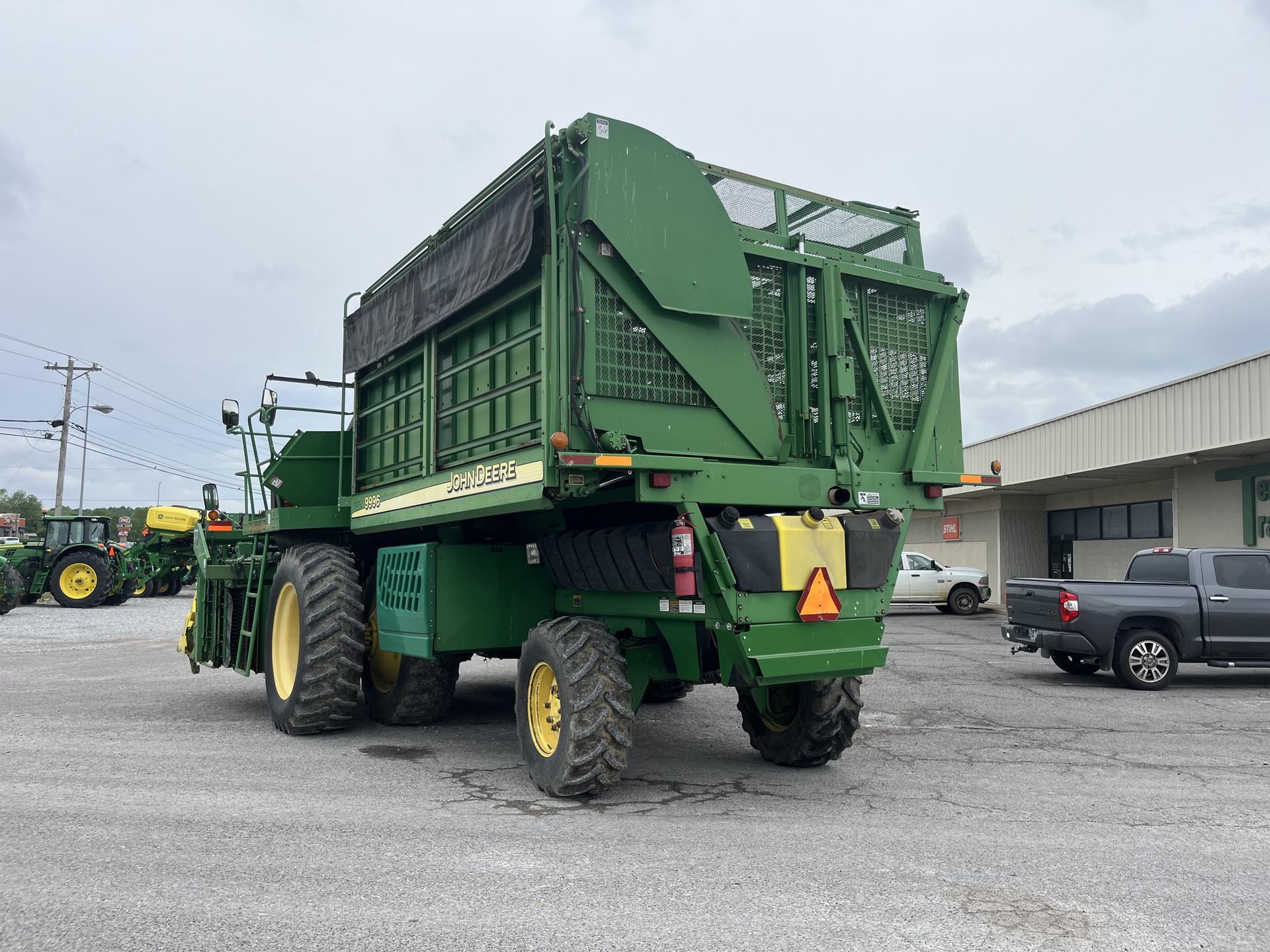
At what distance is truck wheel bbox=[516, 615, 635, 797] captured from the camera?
6004 millimetres

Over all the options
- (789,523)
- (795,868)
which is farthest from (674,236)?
(795,868)

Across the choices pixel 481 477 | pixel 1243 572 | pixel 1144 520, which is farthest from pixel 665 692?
pixel 1144 520

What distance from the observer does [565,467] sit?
5.79 metres

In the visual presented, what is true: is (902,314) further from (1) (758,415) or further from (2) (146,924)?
(2) (146,924)

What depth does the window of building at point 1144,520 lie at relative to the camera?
23.4m

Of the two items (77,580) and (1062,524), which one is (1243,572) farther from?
(77,580)

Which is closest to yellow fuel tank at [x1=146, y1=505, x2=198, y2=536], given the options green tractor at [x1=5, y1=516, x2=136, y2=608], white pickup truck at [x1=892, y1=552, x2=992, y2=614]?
green tractor at [x1=5, y1=516, x2=136, y2=608]

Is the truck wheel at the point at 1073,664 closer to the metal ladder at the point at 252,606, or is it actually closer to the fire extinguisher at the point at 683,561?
the fire extinguisher at the point at 683,561

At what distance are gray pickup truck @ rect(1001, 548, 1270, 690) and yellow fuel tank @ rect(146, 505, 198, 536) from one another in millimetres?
23494

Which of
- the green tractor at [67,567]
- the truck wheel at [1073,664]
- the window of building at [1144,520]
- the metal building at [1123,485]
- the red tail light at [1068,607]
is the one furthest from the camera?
the green tractor at [67,567]

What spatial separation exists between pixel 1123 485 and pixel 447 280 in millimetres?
21650

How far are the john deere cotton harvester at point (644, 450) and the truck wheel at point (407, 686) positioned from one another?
591 millimetres

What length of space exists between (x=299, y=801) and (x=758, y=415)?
12.1 ft

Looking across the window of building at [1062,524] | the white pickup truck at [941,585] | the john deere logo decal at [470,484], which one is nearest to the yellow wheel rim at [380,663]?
the john deere logo decal at [470,484]
